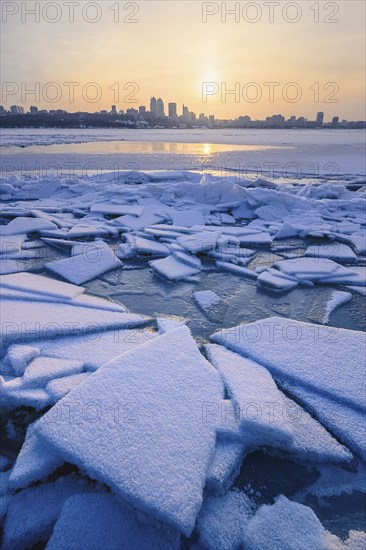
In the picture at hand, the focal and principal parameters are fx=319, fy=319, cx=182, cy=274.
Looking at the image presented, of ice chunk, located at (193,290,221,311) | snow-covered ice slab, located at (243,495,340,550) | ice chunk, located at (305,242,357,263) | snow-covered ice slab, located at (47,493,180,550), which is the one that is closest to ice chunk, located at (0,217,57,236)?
ice chunk, located at (193,290,221,311)

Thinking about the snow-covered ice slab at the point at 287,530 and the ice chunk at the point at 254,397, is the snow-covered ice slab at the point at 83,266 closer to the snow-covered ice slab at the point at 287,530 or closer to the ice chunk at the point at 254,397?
the ice chunk at the point at 254,397

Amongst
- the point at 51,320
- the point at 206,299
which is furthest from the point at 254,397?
the point at 51,320

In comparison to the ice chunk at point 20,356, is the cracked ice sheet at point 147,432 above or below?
below

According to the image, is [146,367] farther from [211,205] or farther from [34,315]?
[211,205]

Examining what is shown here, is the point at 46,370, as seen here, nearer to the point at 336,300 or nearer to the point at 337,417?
the point at 337,417

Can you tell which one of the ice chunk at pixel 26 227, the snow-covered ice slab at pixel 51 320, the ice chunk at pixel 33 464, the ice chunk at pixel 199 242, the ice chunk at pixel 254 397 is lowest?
the ice chunk at pixel 33 464

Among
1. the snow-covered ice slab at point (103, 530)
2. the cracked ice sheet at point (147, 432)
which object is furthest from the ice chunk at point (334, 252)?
the snow-covered ice slab at point (103, 530)
